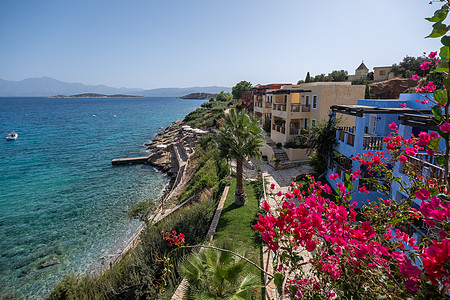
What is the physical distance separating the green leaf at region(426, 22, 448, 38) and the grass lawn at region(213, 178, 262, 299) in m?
8.54

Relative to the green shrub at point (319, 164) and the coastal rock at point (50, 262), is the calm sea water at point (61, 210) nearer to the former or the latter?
the coastal rock at point (50, 262)

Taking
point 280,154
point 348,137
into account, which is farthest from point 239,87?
point 348,137

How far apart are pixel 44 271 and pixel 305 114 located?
82.7 feet

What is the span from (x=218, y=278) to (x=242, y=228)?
22.1 ft

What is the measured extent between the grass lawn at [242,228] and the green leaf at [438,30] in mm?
8542

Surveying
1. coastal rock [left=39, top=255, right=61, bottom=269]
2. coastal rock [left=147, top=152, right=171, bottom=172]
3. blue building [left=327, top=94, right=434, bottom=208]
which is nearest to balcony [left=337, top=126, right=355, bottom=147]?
blue building [left=327, top=94, right=434, bottom=208]

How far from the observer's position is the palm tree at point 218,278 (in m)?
6.67

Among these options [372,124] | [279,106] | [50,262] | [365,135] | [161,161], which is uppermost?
[279,106]

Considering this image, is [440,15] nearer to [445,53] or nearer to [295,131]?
[445,53]

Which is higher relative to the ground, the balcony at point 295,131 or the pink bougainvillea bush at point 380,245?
the pink bougainvillea bush at point 380,245

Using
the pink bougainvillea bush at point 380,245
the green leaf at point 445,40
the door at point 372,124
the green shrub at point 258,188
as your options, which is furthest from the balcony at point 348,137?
the green leaf at point 445,40

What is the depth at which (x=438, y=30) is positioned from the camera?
260cm

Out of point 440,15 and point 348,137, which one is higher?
point 440,15

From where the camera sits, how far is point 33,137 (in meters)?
62.0
